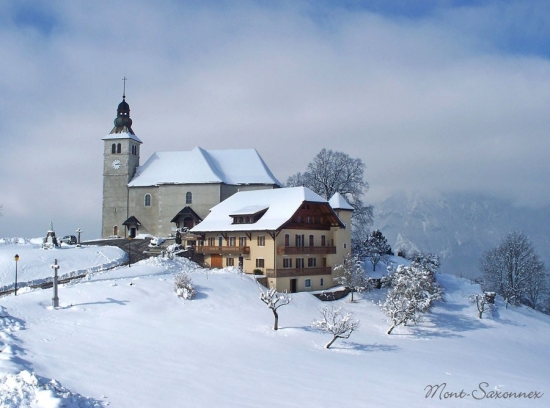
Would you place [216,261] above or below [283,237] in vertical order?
below

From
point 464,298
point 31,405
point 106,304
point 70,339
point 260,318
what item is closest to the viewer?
point 31,405

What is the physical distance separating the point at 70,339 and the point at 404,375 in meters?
16.5

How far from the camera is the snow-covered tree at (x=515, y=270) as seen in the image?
61.2 meters

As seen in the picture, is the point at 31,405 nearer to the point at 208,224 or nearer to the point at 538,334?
the point at 208,224

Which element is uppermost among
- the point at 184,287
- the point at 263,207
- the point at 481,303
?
the point at 263,207

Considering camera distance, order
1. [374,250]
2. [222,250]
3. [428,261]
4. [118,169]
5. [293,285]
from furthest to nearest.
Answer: [118,169], [428,261], [374,250], [222,250], [293,285]

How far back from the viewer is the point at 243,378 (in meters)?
22.6

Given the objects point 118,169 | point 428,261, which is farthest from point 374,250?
point 118,169

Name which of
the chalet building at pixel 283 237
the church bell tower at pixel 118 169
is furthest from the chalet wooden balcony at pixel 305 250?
the church bell tower at pixel 118 169

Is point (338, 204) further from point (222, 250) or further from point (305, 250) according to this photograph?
point (222, 250)

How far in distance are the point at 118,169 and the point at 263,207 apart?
102 feet

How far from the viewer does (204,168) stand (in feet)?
227

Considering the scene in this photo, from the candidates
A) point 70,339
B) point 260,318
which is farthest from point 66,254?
point 70,339

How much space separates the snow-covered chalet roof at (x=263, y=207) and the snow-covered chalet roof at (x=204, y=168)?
13971mm
